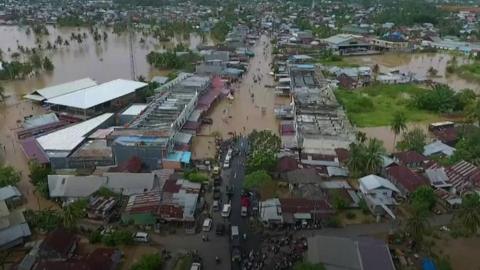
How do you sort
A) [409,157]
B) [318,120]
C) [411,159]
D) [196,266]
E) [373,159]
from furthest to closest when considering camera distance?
[318,120] < [409,157] < [411,159] < [373,159] < [196,266]

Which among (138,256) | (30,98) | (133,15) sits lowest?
(138,256)

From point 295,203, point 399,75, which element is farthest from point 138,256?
point 399,75

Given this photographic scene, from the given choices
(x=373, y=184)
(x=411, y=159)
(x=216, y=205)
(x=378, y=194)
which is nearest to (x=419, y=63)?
(x=411, y=159)

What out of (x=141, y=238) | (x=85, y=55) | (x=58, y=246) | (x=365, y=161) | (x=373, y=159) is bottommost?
(x=141, y=238)

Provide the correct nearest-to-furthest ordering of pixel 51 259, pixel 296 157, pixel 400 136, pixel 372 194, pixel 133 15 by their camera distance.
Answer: pixel 51 259, pixel 372 194, pixel 296 157, pixel 400 136, pixel 133 15

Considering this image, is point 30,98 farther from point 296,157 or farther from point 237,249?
point 237,249

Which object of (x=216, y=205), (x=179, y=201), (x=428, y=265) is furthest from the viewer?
(x=216, y=205)

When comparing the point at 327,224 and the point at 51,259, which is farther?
the point at 327,224

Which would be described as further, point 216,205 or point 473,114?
point 473,114

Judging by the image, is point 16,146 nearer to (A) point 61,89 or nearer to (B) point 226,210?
(A) point 61,89
